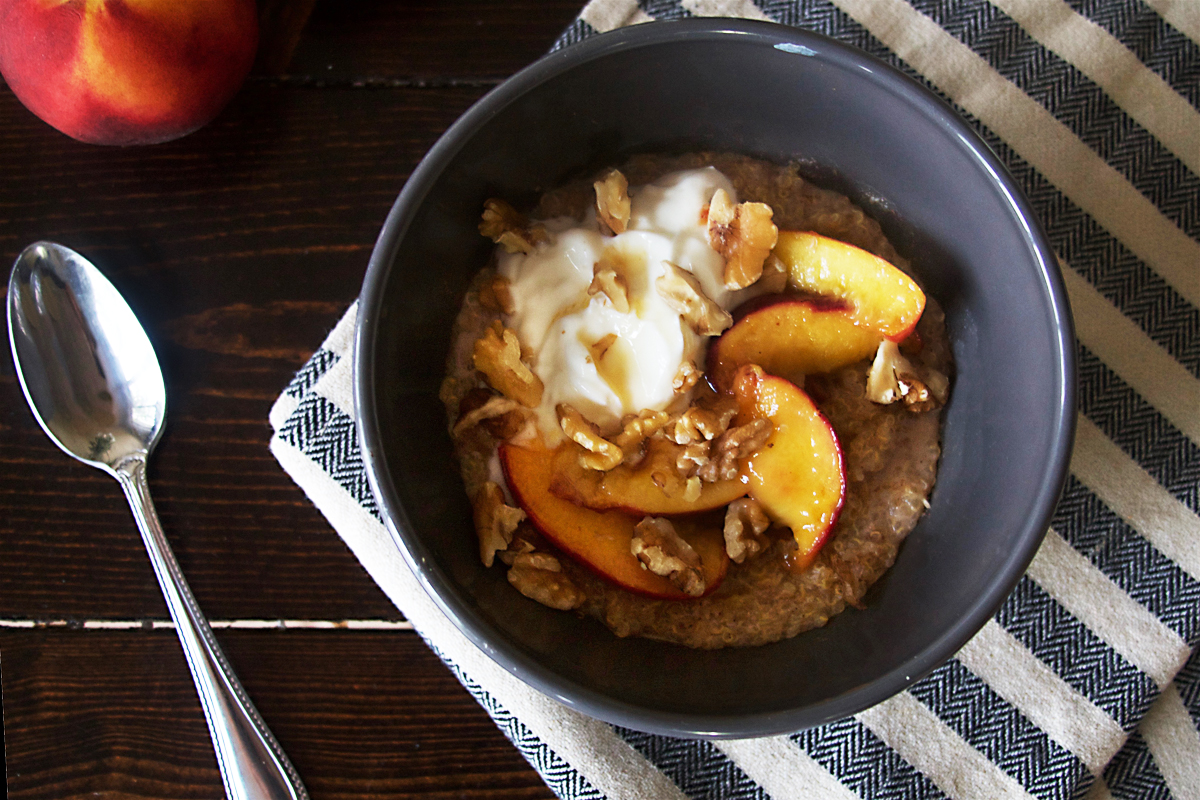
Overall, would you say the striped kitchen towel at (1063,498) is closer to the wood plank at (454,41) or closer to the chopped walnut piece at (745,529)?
the wood plank at (454,41)

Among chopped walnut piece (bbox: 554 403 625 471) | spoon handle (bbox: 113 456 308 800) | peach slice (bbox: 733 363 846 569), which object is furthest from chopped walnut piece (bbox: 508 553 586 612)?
spoon handle (bbox: 113 456 308 800)

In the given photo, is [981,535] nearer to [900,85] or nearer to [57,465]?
[900,85]

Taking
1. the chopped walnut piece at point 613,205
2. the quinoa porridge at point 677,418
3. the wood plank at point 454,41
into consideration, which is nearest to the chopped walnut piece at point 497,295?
the quinoa porridge at point 677,418

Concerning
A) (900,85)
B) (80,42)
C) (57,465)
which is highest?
(900,85)

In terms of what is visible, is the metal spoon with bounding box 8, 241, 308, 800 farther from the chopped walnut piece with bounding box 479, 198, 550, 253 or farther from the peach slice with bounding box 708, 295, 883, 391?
the peach slice with bounding box 708, 295, 883, 391

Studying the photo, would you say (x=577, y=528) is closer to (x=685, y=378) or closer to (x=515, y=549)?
(x=515, y=549)

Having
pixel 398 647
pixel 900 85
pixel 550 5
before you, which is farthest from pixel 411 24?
pixel 398 647

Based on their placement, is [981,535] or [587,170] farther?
[587,170]
